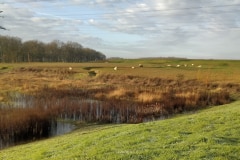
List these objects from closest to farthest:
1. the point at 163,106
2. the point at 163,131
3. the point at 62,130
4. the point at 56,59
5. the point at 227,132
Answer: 1. the point at 227,132
2. the point at 163,131
3. the point at 62,130
4. the point at 163,106
5. the point at 56,59

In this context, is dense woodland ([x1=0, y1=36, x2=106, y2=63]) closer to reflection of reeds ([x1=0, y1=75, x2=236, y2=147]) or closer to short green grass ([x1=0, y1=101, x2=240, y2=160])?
reflection of reeds ([x1=0, y1=75, x2=236, y2=147])

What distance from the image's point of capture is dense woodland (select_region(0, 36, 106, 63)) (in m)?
113

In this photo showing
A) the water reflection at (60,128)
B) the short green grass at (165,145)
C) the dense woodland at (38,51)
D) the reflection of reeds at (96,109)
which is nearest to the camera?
the short green grass at (165,145)

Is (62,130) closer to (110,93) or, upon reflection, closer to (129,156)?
(129,156)

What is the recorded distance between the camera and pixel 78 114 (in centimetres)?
2312

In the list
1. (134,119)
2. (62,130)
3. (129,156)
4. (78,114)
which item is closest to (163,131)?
(129,156)

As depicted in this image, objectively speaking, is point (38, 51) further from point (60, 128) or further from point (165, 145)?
point (165, 145)

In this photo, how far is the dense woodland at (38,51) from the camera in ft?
371

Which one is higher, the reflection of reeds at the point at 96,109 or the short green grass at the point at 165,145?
the short green grass at the point at 165,145

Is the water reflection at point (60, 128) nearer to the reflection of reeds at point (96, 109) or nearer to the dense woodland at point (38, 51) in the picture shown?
the reflection of reeds at point (96, 109)

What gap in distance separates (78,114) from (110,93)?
10.4 m

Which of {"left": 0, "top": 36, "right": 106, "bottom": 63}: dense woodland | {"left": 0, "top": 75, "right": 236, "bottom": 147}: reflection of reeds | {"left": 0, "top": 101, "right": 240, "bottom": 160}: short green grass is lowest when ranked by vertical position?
{"left": 0, "top": 75, "right": 236, "bottom": 147}: reflection of reeds

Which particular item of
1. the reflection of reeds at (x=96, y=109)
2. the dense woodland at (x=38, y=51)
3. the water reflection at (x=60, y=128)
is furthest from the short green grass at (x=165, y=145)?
the dense woodland at (x=38, y=51)

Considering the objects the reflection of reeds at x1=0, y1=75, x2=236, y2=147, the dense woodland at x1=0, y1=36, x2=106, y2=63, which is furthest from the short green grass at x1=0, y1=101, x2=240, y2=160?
the dense woodland at x1=0, y1=36, x2=106, y2=63
